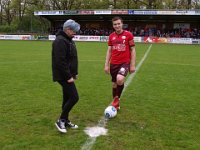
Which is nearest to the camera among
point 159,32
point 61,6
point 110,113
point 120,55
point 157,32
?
point 110,113

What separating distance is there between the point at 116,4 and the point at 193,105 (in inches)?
2262

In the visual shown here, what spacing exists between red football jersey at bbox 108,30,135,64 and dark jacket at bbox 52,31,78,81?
151cm

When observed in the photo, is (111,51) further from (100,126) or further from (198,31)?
(198,31)

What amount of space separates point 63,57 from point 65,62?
0.10 metres

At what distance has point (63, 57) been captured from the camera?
4832mm

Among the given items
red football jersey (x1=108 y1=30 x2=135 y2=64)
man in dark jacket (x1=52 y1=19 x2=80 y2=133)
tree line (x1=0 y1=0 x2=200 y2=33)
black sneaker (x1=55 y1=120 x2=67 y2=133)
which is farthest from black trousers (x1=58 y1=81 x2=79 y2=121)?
tree line (x1=0 y1=0 x2=200 y2=33)

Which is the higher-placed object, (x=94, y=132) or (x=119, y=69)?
(x=119, y=69)

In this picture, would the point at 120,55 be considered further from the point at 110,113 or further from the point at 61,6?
the point at 61,6

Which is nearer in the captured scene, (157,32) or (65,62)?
(65,62)

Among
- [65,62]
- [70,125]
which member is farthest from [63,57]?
[70,125]

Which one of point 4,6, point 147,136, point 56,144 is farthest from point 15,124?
point 4,6

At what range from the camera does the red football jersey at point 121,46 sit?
6.32 meters

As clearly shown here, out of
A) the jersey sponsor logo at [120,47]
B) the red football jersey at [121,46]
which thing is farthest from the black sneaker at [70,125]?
the jersey sponsor logo at [120,47]

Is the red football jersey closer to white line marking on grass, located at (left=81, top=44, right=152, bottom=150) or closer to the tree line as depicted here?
white line marking on grass, located at (left=81, top=44, right=152, bottom=150)
